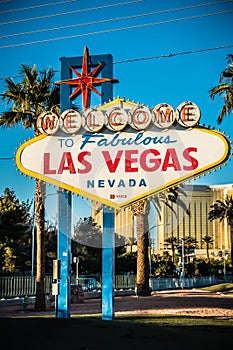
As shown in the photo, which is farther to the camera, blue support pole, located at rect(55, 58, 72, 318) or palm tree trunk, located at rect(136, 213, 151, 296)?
palm tree trunk, located at rect(136, 213, 151, 296)

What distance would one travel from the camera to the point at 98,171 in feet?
52.1

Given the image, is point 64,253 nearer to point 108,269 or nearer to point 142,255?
point 108,269

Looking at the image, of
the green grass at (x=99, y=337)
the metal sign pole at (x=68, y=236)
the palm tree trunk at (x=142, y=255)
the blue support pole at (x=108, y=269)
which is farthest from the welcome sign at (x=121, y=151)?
the palm tree trunk at (x=142, y=255)

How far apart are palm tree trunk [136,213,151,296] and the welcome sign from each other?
1516 centimetres

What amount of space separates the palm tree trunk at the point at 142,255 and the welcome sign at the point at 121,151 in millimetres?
15165

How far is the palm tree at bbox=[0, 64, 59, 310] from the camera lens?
80.5 ft

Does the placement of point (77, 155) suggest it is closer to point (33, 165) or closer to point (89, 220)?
point (33, 165)

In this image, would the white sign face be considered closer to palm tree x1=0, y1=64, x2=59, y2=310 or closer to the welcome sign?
the welcome sign

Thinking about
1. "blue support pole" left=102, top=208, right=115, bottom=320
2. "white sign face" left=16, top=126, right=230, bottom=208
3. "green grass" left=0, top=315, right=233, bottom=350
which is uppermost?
"white sign face" left=16, top=126, right=230, bottom=208

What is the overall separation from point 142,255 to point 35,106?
11.1 m

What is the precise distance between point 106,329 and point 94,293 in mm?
28810

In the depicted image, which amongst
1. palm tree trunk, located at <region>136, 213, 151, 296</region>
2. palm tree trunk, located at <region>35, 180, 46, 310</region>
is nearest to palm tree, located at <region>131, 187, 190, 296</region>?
palm tree trunk, located at <region>136, 213, 151, 296</region>

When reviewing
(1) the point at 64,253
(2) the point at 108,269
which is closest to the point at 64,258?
(1) the point at 64,253

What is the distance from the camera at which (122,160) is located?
15727mm
